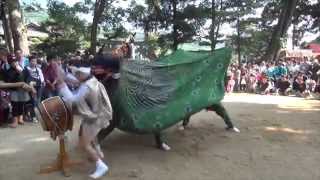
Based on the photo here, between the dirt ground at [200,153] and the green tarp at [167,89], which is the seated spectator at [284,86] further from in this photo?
the green tarp at [167,89]

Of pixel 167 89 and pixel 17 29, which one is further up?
pixel 17 29

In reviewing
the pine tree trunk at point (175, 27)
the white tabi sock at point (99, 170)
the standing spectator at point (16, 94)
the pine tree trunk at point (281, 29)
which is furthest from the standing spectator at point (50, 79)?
the pine tree trunk at point (281, 29)

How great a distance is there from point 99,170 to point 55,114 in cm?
94

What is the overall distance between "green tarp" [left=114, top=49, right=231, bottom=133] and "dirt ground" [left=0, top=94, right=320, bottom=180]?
0.57 m

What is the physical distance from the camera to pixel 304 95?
60.4ft

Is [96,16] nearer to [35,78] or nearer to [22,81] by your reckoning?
[35,78]

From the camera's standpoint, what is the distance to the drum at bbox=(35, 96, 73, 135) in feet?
22.5

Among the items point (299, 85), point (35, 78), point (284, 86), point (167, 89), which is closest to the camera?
point (167, 89)

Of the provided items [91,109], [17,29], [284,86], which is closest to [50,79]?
[17,29]

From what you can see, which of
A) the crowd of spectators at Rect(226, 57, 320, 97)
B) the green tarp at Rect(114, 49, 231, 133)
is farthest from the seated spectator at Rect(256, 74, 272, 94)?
the green tarp at Rect(114, 49, 231, 133)

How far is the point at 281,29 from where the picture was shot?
26.1 m

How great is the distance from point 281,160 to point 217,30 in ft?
76.0

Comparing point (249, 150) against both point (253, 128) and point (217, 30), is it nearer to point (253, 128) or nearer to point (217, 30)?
point (253, 128)

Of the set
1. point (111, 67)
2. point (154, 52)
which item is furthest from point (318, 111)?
point (154, 52)
